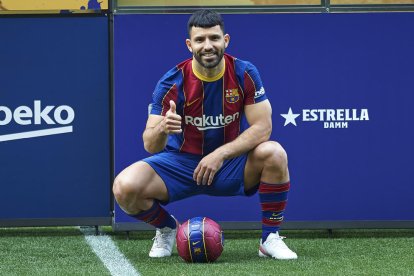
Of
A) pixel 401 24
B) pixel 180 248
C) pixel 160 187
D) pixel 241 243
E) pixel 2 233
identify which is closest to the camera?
pixel 180 248

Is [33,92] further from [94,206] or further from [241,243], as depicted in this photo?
[241,243]

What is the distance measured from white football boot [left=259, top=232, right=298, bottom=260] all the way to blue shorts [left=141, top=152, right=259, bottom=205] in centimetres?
32

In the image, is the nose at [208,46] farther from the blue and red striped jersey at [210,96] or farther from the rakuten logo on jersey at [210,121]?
the rakuten logo on jersey at [210,121]

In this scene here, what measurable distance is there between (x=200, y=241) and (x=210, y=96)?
0.79 m

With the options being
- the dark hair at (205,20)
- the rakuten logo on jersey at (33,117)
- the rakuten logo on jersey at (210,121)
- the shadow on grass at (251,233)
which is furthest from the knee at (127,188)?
the rakuten logo on jersey at (33,117)

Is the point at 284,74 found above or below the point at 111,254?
above

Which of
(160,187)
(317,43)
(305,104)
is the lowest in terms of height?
(160,187)

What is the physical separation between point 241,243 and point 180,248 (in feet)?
2.84

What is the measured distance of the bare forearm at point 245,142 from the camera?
312 centimetres

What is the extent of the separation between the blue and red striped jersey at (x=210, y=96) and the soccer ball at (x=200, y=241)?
50 cm

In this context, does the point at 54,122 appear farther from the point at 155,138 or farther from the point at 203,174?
the point at 203,174

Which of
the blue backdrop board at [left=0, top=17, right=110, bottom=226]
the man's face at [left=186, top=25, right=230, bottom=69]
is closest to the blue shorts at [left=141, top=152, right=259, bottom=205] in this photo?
the man's face at [left=186, top=25, right=230, bottom=69]

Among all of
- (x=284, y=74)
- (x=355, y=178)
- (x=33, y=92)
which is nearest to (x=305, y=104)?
(x=284, y=74)

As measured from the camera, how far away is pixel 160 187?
3250 mm
